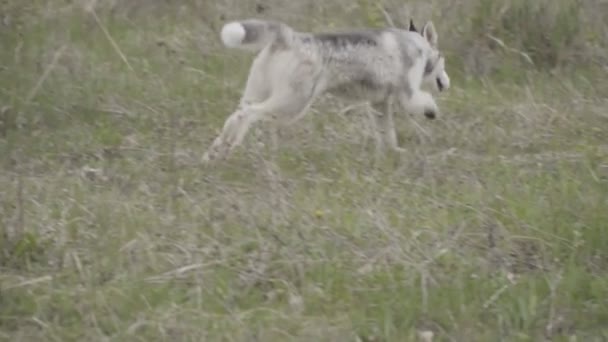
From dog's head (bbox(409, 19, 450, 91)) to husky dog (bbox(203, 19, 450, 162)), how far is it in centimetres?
43

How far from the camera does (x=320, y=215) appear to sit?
22.0 ft

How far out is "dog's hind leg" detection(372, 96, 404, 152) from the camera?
869 centimetres

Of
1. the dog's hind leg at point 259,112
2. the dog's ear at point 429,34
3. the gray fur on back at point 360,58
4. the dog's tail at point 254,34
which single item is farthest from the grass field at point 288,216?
the dog's tail at point 254,34

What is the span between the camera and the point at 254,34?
8.17 m

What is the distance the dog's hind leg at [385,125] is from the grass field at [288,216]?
5.3 inches

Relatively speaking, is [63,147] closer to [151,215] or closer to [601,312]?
[151,215]

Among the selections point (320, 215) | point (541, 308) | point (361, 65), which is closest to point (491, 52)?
point (361, 65)

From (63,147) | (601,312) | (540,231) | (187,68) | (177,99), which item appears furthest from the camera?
(187,68)

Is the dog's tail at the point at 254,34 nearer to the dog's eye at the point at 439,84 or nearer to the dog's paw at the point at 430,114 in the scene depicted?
the dog's paw at the point at 430,114

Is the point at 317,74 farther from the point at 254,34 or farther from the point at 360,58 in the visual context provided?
the point at 254,34

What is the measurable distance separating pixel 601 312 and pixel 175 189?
260cm

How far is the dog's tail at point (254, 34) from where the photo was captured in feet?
26.4

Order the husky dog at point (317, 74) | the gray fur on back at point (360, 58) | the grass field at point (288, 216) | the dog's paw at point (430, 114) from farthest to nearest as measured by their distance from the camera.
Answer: the dog's paw at point (430, 114) → the gray fur on back at point (360, 58) → the husky dog at point (317, 74) → the grass field at point (288, 216)

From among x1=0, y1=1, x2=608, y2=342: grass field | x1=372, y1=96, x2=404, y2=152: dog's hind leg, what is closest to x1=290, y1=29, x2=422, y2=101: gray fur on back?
x1=372, y1=96, x2=404, y2=152: dog's hind leg
